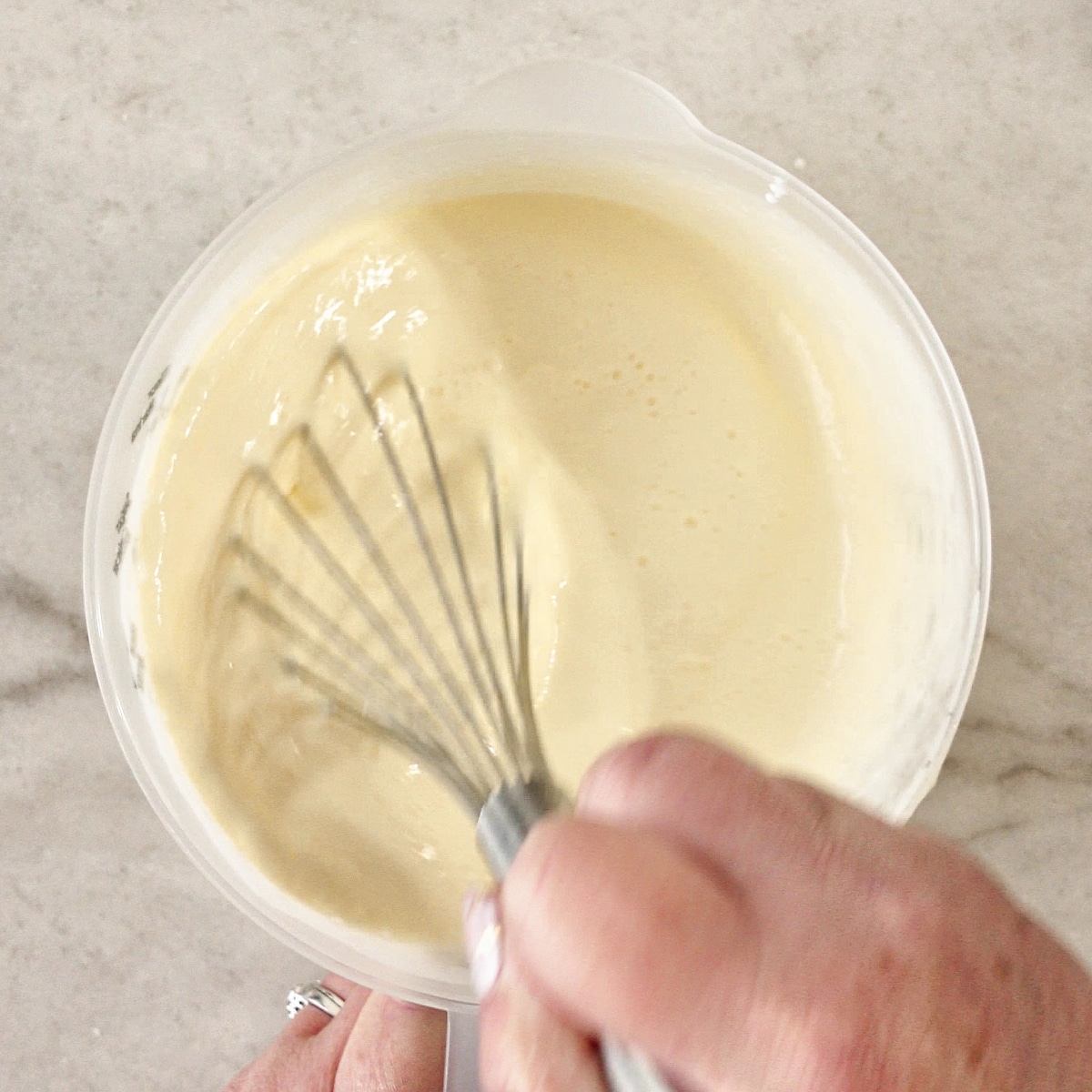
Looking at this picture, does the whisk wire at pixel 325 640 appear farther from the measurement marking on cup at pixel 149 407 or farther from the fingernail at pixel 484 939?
the fingernail at pixel 484 939

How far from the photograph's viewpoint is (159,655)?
1.85 feet

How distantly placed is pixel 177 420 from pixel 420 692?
0.22m

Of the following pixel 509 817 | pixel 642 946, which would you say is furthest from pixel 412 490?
pixel 642 946

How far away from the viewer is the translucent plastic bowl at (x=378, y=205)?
0.53 meters

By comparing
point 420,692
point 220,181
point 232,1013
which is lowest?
point 232,1013

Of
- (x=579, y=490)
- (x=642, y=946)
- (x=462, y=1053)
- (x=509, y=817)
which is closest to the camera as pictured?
(x=642, y=946)

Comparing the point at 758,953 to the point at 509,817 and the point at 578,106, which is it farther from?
the point at 578,106

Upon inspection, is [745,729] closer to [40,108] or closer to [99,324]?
[99,324]

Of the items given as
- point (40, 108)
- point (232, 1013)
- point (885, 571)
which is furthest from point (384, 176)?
point (232, 1013)

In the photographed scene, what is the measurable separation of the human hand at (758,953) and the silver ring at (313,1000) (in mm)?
342

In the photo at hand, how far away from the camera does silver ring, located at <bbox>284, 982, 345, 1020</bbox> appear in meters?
0.63

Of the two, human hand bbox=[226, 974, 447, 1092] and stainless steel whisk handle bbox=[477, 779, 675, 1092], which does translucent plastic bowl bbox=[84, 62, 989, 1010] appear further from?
stainless steel whisk handle bbox=[477, 779, 675, 1092]

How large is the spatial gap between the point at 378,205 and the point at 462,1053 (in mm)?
465

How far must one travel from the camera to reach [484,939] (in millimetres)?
356
